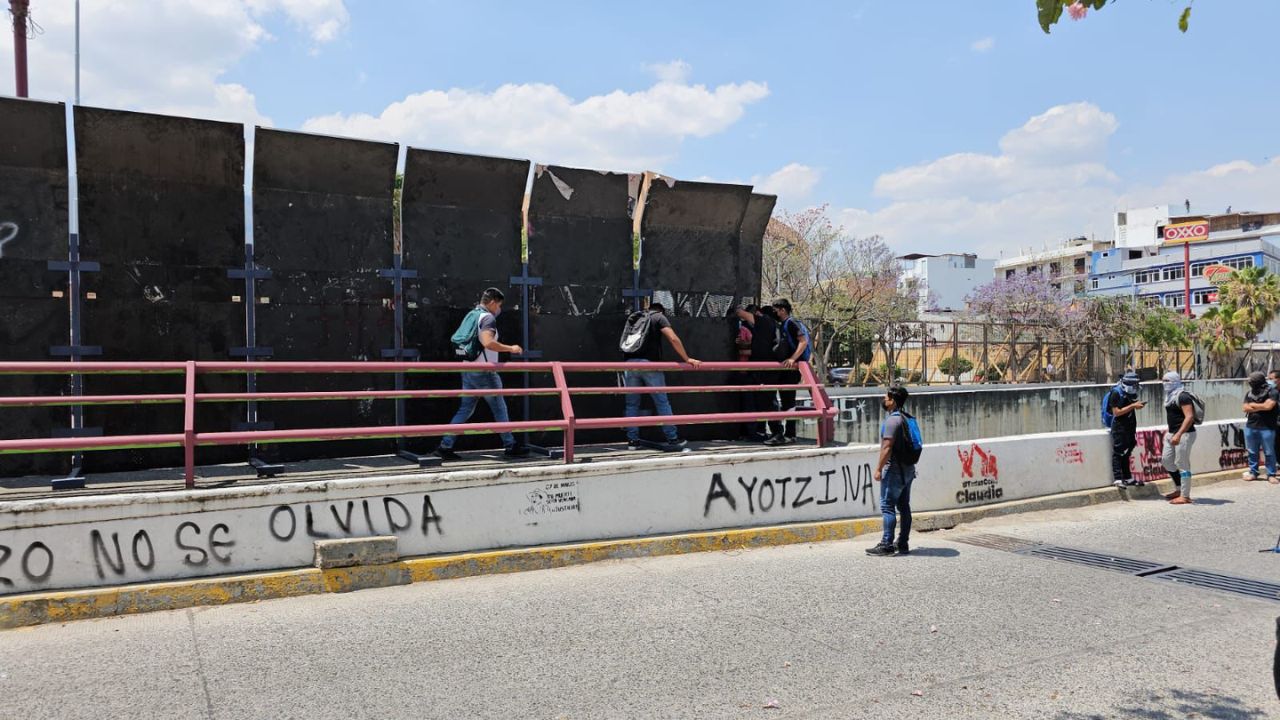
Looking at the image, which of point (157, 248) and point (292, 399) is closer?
point (292, 399)

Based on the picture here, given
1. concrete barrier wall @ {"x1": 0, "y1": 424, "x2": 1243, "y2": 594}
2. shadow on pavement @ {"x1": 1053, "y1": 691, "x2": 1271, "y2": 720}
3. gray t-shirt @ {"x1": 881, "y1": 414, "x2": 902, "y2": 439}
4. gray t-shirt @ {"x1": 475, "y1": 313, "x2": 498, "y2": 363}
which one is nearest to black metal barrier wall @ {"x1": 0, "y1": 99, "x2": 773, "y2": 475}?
gray t-shirt @ {"x1": 475, "y1": 313, "x2": 498, "y2": 363}

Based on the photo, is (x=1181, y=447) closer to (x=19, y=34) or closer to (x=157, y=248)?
(x=157, y=248)

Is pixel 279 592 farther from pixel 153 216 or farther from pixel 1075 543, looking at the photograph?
pixel 1075 543

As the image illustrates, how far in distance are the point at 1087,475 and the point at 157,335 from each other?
34.9 ft

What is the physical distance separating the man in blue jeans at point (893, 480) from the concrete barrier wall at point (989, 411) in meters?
5.49

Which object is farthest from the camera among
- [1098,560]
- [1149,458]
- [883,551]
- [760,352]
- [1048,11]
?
[1149,458]

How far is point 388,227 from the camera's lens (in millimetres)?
8820

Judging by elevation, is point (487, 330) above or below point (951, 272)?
below

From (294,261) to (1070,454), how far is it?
30.5ft

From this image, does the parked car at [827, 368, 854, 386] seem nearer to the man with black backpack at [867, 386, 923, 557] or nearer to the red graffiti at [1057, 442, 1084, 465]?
Answer: the red graffiti at [1057, 442, 1084, 465]

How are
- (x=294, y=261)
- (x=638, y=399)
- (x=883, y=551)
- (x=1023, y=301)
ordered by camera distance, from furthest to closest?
(x=1023, y=301) < (x=638, y=399) < (x=294, y=261) < (x=883, y=551)

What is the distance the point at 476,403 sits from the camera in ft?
27.6

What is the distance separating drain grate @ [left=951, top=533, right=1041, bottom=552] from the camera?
8375mm

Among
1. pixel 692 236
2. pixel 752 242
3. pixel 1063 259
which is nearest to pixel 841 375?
pixel 752 242
